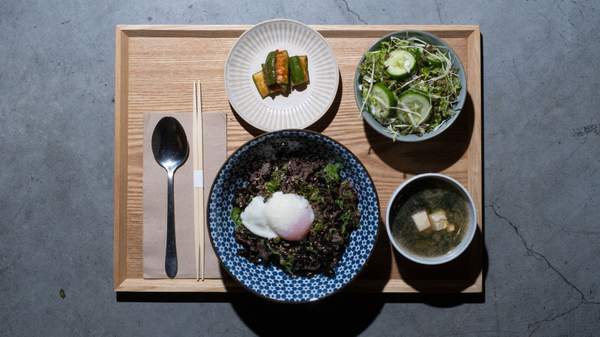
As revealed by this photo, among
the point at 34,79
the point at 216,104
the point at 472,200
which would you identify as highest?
the point at 34,79

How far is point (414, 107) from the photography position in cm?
214

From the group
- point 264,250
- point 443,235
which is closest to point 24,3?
point 264,250

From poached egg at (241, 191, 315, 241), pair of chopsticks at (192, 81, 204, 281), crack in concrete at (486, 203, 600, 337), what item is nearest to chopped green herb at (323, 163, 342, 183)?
poached egg at (241, 191, 315, 241)

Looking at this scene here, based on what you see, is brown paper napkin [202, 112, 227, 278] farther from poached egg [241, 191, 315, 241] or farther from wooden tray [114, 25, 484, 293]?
poached egg [241, 191, 315, 241]

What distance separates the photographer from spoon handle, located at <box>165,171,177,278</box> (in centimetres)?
222

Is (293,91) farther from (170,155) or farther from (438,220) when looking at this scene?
(438,220)

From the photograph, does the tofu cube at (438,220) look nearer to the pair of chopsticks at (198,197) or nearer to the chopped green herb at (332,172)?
the chopped green herb at (332,172)

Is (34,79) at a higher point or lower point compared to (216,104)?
higher

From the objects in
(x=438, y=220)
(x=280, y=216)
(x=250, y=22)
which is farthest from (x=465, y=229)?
(x=250, y=22)

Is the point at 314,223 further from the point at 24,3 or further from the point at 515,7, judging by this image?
the point at 24,3

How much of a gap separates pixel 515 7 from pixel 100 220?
2.46 m

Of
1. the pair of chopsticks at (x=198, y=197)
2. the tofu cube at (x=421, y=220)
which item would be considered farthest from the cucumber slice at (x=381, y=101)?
the pair of chopsticks at (x=198, y=197)

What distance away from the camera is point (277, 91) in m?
2.26

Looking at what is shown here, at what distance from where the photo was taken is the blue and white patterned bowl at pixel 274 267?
6.66ft
